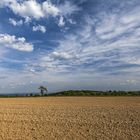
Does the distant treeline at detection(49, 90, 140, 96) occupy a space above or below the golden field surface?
above

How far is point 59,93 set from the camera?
292 ft

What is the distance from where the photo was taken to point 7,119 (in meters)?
26.5

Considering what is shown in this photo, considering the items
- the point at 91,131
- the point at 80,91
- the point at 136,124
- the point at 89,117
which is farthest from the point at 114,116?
the point at 80,91

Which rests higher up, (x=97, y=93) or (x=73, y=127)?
(x=97, y=93)

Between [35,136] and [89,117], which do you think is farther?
[89,117]

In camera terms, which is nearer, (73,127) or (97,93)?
(73,127)

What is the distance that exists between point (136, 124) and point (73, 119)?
5421mm

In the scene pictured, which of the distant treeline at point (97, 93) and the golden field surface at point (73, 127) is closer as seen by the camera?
the golden field surface at point (73, 127)

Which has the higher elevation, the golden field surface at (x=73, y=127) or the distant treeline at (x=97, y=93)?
the distant treeline at (x=97, y=93)

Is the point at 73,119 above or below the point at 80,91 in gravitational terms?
below

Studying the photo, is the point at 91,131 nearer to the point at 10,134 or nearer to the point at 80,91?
the point at 10,134

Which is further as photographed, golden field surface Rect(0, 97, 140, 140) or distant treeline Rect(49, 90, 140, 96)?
distant treeline Rect(49, 90, 140, 96)

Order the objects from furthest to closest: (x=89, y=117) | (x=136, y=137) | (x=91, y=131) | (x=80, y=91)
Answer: (x=80, y=91) → (x=89, y=117) → (x=91, y=131) → (x=136, y=137)

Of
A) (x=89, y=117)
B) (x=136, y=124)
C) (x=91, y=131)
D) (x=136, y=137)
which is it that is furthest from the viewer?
(x=89, y=117)
